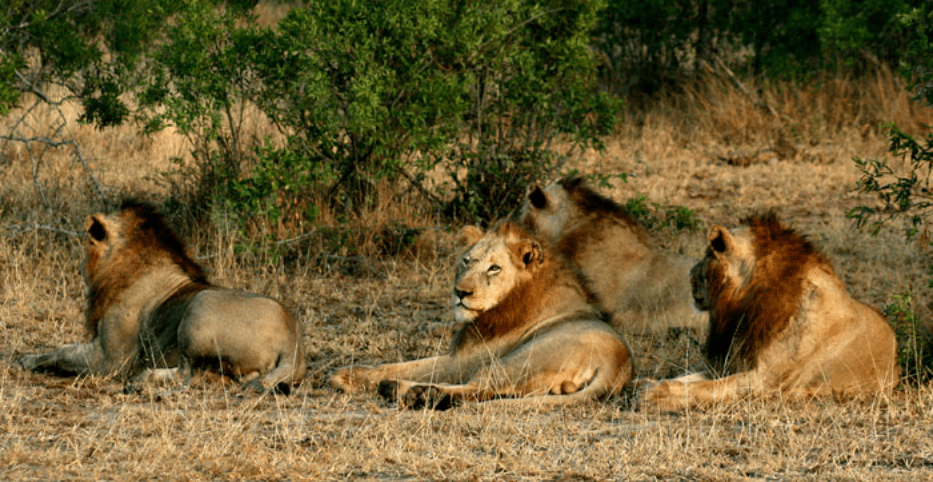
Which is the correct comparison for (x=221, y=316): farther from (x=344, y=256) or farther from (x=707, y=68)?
(x=707, y=68)

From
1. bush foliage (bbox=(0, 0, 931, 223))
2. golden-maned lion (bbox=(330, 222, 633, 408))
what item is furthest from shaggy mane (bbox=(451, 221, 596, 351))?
bush foliage (bbox=(0, 0, 931, 223))

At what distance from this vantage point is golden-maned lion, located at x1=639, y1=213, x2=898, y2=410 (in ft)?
19.8

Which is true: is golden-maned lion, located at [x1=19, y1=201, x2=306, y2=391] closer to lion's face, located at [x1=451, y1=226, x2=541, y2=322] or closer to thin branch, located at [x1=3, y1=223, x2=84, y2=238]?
lion's face, located at [x1=451, y1=226, x2=541, y2=322]

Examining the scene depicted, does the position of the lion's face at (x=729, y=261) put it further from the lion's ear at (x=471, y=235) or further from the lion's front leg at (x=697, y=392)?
the lion's ear at (x=471, y=235)

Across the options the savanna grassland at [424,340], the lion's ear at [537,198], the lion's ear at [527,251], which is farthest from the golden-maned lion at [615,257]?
the lion's ear at [527,251]

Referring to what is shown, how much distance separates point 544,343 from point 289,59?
14.1ft

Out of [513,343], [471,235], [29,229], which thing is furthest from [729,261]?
[29,229]

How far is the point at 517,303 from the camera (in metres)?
6.53

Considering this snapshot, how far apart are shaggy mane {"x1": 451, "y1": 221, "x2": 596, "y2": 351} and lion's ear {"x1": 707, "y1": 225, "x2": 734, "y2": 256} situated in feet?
2.74

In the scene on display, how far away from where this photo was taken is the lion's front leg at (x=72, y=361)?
6.83m

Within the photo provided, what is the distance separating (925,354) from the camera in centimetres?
695

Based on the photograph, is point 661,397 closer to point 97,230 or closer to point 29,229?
point 97,230

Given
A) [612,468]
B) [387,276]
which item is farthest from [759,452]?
[387,276]

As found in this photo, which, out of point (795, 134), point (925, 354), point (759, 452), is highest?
point (759, 452)
